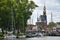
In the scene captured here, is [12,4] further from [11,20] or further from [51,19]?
[51,19]

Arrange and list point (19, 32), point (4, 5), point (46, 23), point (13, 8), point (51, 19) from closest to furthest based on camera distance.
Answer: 1. point (4, 5)
2. point (13, 8)
3. point (19, 32)
4. point (51, 19)
5. point (46, 23)

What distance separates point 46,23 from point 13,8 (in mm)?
21353

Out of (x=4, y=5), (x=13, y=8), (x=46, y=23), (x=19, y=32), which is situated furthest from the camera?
(x=46, y=23)

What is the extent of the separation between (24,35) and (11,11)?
6470mm

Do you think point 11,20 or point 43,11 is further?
point 43,11

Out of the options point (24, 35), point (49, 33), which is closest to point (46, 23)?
point (49, 33)

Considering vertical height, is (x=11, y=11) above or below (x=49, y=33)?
above

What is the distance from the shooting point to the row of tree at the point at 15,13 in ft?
88.3

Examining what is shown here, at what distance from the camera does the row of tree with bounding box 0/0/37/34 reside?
26.9 metres

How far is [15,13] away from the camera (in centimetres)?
3025

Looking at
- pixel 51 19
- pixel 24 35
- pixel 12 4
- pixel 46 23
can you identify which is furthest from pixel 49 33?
pixel 12 4

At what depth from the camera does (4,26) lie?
27.5 m

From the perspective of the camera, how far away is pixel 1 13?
26.9 meters

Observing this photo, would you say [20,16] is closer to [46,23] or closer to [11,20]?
[11,20]
